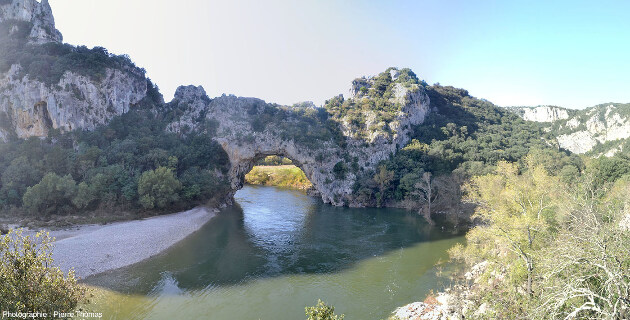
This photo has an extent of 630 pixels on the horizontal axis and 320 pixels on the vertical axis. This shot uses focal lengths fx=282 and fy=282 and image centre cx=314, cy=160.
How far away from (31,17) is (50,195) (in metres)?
42.0

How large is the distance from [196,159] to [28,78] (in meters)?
27.2

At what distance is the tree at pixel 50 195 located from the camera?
31141 millimetres

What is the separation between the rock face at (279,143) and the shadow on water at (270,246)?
23.5ft

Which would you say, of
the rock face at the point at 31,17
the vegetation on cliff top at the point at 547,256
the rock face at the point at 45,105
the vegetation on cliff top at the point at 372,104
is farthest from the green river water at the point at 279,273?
the rock face at the point at 31,17

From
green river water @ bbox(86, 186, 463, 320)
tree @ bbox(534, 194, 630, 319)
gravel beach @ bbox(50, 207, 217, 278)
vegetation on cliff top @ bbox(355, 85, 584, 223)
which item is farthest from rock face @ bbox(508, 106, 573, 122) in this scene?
gravel beach @ bbox(50, 207, 217, 278)

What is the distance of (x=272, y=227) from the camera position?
1451 inches

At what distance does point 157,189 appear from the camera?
36500mm

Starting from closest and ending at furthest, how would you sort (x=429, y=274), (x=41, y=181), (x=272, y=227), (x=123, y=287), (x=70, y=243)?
1. (x=123, y=287)
2. (x=429, y=274)
3. (x=70, y=243)
4. (x=41, y=181)
5. (x=272, y=227)

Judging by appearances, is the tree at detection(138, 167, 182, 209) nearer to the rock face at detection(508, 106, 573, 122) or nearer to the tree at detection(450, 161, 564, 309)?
the tree at detection(450, 161, 564, 309)

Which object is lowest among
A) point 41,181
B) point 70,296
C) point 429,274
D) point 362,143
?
point 429,274

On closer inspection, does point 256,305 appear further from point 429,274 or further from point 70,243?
point 70,243

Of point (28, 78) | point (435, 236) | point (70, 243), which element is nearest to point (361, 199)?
point (435, 236)

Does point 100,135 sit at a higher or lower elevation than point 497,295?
higher

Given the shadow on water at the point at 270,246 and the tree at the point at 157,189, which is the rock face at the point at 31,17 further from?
the shadow on water at the point at 270,246
